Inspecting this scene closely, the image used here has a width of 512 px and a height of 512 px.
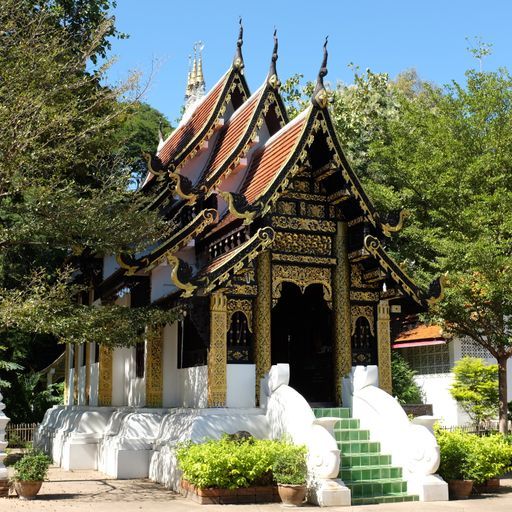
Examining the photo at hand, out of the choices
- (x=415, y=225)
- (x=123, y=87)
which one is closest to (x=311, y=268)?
(x=123, y=87)

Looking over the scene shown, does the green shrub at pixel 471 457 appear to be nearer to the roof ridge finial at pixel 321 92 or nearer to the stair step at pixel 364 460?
the stair step at pixel 364 460

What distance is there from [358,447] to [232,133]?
7.73 m

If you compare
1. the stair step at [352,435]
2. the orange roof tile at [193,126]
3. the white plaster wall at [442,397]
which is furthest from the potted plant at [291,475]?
the white plaster wall at [442,397]

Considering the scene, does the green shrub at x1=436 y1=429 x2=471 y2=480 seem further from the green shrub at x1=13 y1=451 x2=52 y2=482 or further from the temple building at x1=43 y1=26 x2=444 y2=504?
the green shrub at x1=13 y1=451 x2=52 y2=482

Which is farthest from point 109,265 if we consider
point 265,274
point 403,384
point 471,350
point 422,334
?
point 471,350

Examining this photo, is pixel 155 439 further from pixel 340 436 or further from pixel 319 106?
pixel 319 106

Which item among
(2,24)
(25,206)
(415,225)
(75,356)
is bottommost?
(75,356)

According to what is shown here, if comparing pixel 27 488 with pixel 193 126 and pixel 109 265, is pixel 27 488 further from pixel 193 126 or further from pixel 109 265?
pixel 193 126

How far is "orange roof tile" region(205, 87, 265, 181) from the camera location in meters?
15.0

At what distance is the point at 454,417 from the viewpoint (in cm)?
2464

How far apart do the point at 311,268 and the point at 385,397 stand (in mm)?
2736

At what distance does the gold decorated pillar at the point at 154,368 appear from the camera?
548 inches

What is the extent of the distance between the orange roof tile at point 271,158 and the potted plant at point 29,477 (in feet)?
18.6

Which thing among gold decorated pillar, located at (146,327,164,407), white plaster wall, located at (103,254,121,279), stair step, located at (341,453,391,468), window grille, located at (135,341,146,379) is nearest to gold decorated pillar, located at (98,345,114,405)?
window grille, located at (135,341,146,379)
